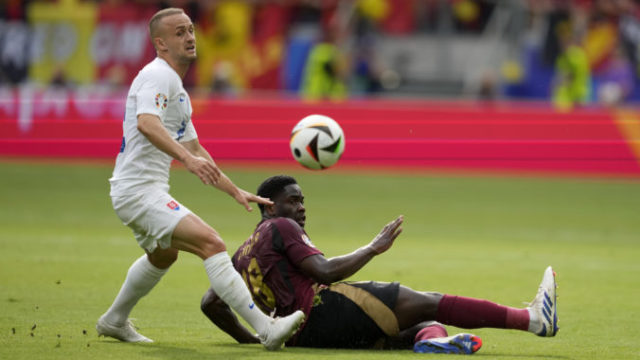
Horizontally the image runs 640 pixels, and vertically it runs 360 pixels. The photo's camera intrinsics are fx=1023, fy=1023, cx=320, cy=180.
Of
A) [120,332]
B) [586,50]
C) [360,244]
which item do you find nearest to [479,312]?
[120,332]

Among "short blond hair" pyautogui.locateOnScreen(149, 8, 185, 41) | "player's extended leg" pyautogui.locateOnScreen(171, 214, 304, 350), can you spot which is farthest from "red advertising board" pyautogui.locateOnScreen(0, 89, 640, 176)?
"player's extended leg" pyautogui.locateOnScreen(171, 214, 304, 350)

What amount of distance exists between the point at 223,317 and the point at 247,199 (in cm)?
99

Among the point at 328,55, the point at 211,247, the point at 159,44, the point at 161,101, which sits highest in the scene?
the point at 159,44

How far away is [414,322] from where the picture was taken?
6770 mm

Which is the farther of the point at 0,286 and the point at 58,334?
the point at 0,286

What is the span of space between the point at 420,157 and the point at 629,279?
10.6 meters

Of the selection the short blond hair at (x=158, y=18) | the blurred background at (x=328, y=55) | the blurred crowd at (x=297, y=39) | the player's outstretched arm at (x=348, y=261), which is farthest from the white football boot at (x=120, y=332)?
the blurred crowd at (x=297, y=39)

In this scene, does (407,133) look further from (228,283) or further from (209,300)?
(228,283)

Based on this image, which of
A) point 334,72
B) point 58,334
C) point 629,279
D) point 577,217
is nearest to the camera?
point 58,334

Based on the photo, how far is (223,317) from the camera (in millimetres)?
7199

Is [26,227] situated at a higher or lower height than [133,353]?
lower

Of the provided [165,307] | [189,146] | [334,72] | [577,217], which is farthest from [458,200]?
[189,146]

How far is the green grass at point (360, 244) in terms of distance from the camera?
7.25m

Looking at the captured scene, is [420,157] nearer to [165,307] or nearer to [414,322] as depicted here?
[165,307]
